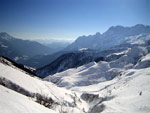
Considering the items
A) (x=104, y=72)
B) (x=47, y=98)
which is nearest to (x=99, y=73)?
(x=104, y=72)

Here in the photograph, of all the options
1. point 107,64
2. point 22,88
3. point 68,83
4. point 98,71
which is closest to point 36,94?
point 22,88

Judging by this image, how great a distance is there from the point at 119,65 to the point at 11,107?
404ft

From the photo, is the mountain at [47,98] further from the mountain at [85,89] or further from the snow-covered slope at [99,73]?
the snow-covered slope at [99,73]

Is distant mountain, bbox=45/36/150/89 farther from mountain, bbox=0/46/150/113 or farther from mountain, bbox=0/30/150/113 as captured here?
mountain, bbox=0/46/150/113

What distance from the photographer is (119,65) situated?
118938 mm

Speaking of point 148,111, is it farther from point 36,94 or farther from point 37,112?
point 36,94

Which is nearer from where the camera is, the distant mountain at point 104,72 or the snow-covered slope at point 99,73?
the distant mountain at point 104,72

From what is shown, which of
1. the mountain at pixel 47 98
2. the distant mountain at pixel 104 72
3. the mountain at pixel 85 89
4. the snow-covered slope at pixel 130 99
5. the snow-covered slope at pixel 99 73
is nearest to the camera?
the mountain at pixel 47 98

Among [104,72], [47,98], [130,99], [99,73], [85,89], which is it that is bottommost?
[85,89]

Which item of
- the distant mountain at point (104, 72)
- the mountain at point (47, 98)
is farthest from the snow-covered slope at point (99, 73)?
the mountain at point (47, 98)

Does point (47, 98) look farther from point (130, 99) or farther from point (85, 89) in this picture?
point (85, 89)

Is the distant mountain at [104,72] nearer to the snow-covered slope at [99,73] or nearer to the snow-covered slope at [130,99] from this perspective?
the snow-covered slope at [99,73]

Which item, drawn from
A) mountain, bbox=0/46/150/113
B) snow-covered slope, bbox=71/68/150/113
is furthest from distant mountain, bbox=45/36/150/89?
mountain, bbox=0/46/150/113

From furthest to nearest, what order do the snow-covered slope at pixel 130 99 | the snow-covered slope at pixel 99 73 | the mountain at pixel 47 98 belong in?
the snow-covered slope at pixel 99 73, the snow-covered slope at pixel 130 99, the mountain at pixel 47 98
